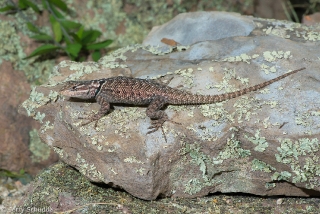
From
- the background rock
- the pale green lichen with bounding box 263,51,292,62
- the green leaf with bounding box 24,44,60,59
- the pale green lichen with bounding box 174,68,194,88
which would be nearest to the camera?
the pale green lichen with bounding box 174,68,194,88

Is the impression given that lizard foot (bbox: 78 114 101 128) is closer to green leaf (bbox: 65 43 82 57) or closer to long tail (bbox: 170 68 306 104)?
long tail (bbox: 170 68 306 104)

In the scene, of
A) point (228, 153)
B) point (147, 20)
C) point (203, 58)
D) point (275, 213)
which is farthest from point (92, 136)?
point (147, 20)

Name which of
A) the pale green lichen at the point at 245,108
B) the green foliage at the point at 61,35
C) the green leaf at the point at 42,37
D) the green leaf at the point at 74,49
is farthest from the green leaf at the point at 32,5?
the pale green lichen at the point at 245,108

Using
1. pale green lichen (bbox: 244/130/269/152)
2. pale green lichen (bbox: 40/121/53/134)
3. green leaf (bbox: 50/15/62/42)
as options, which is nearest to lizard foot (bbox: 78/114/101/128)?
pale green lichen (bbox: 40/121/53/134)

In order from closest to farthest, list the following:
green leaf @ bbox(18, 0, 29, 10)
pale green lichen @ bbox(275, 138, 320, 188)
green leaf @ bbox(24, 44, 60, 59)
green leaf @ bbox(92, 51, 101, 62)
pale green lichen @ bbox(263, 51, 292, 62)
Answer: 1. pale green lichen @ bbox(275, 138, 320, 188)
2. pale green lichen @ bbox(263, 51, 292, 62)
3. green leaf @ bbox(24, 44, 60, 59)
4. green leaf @ bbox(18, 0, 29, 10)
5. green leaf @ bbox(92, 51, 101, 62)

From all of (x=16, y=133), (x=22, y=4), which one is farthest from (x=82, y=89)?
(x=22, y=4)

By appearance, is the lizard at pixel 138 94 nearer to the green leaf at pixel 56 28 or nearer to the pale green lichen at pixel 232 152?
the pale green lichen at pixel 232 152

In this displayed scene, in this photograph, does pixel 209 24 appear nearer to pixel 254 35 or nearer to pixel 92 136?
pixel 254 35
